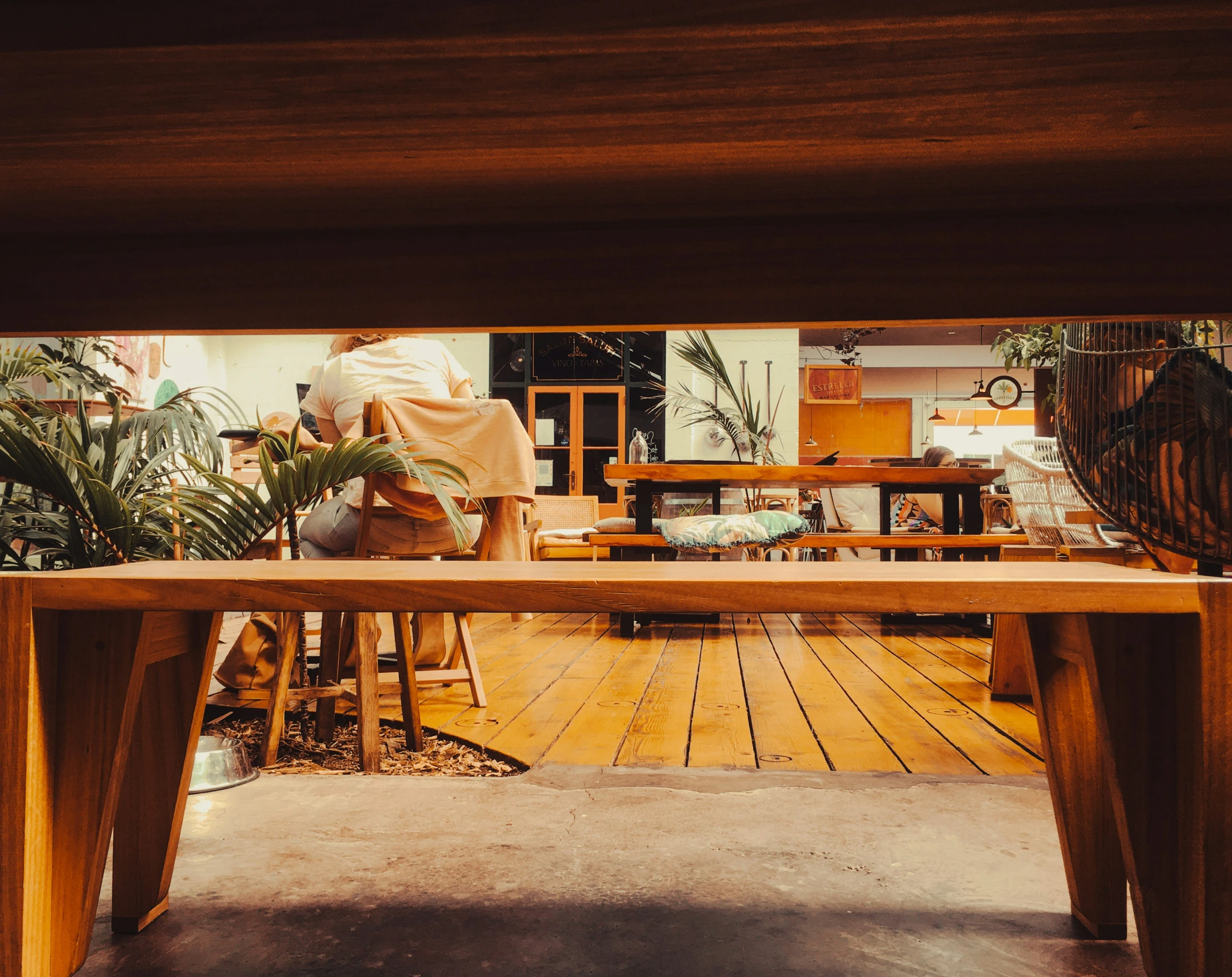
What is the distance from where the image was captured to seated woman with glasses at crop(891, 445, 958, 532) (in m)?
5.54

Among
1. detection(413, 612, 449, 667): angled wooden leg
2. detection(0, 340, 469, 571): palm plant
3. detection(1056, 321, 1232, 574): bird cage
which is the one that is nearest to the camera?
detection(1056, 321, 1232, 574): bird cage

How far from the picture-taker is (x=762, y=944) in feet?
3.33

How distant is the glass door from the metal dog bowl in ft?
23.4

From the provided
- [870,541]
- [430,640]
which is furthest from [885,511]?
[430,640]

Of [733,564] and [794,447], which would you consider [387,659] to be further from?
[794,447]

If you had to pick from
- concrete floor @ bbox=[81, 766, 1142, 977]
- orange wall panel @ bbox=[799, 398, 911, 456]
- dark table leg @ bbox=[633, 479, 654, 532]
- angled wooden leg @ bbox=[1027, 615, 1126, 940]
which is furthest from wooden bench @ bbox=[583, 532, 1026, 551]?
orange wall panel @ bbox=[799, 398, 911, 456]

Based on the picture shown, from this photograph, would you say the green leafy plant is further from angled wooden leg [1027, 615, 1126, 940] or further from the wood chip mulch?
angled wooden leg [1027, 615, 1126, 940]

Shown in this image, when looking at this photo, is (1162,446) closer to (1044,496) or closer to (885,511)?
(1044,496)

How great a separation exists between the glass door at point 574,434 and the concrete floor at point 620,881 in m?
7.25

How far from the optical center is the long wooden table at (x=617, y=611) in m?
0.79

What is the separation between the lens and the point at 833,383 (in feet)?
45.0

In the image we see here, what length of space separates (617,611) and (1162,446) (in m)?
0.88

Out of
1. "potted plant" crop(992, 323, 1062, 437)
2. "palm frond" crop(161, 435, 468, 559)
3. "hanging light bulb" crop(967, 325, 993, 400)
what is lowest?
"palm frond" crop(161, 435, 468, 559)

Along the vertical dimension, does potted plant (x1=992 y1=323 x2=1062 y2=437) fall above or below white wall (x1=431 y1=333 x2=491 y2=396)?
below
